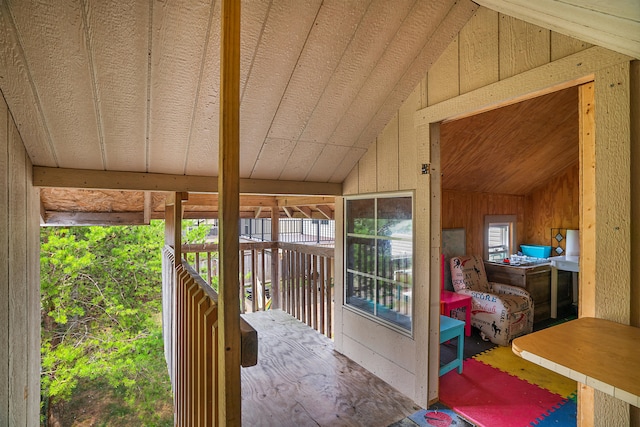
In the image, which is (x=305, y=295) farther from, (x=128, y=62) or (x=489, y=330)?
(x=128, y=62)

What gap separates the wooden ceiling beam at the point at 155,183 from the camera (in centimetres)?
202

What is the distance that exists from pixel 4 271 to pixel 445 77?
8.52 feet

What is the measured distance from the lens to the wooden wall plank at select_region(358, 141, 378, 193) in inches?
105

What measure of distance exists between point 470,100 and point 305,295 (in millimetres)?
3143

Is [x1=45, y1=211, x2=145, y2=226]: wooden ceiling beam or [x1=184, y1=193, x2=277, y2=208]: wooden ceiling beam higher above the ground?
[x1=184, y1=193, x2=277, y2=208]: wooden ceiling beam

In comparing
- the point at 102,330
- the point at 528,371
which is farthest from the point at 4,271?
the point at 102,330

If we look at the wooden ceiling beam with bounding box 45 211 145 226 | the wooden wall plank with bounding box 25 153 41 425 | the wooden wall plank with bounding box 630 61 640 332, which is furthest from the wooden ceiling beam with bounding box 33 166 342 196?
the wooden wall plank with bounding box 630 61 640 332

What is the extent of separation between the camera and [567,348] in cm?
95

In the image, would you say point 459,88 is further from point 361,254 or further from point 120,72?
point 120,72

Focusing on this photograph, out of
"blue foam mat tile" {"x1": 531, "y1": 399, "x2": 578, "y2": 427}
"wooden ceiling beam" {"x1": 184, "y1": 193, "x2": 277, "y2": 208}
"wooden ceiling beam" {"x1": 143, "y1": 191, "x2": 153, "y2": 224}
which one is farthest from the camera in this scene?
"wooden ceiling beam" {"x1": 184, "y1": 193, "x2": 277, "y2": 208}

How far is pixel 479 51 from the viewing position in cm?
189

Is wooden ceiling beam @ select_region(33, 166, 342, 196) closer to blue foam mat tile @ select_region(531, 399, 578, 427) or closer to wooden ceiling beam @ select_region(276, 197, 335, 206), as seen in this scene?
wooden ceiling beam @ select_region(276, 197, 335, 206)

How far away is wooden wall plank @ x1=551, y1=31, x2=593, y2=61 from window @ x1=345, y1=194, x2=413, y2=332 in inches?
45.4

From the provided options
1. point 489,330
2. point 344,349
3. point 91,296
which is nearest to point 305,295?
point 344,349
